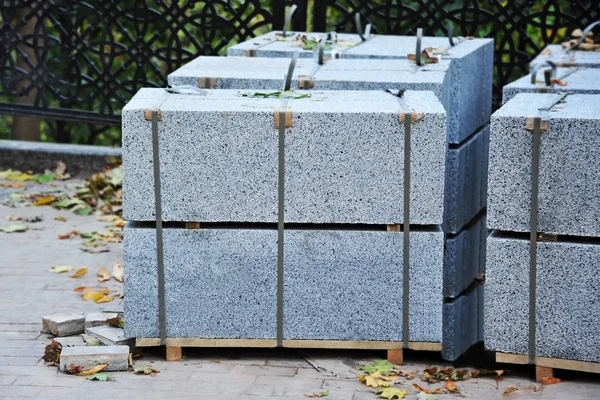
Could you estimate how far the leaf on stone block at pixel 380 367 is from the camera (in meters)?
5.36

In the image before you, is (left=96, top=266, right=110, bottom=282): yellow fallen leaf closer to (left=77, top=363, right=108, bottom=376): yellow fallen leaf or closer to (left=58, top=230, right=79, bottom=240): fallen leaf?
(left=58, top=230, right=79, bottom=240): fallen leaf

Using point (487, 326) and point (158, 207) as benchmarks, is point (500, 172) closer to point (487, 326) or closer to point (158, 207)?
point (487, 326)

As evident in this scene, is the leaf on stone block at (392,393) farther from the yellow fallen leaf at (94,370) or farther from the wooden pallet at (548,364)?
the yellow fallen leaf at (94,370)

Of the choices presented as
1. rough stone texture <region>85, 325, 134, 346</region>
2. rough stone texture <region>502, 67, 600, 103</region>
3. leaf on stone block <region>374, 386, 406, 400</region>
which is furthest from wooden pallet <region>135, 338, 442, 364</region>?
rough stone texture <region>502, 67, 600, 103</region>

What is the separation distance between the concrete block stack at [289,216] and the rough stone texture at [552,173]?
0.92ft

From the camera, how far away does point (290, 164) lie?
17.4ft

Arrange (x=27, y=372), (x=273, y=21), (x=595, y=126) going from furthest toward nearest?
(x=273, y=21) → (x=27, y=372) → (x=595, y=126)

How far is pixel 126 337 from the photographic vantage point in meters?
5.54

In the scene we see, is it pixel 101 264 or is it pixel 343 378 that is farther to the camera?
pixel 101 264

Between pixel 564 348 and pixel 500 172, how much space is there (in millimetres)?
912

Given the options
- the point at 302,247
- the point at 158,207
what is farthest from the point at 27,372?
the point at 302,247

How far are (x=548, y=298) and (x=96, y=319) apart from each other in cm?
239

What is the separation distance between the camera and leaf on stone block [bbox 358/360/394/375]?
5.36 meters

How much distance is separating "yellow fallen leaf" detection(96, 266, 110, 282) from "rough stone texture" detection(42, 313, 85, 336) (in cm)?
128
